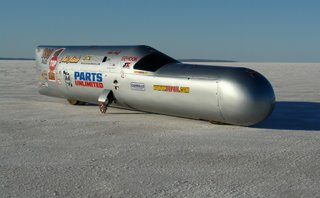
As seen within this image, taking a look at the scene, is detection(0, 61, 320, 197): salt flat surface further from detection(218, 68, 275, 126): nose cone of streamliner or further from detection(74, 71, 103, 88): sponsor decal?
detection(74, 71, 103, 88): sponsor decal

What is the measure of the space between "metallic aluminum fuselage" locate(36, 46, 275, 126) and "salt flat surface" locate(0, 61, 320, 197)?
39 centimetres

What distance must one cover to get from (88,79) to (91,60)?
52cm

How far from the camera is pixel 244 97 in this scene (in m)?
7.18

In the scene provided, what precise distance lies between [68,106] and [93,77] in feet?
6.32

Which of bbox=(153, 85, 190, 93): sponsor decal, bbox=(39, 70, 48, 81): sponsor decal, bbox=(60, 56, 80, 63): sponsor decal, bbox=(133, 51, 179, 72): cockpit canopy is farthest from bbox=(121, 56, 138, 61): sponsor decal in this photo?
bbox=(39, 70, 48, 81): sponsor decal

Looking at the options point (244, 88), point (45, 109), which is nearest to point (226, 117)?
point (244, 88)

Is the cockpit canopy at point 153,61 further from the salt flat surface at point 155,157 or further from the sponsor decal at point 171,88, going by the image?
the salt flat surface at point 155,157

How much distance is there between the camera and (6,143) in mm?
6641

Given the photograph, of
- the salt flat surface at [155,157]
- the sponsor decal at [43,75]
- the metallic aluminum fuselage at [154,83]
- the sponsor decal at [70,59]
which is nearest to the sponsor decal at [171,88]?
the metallic aluminum fuselage at [154,83]

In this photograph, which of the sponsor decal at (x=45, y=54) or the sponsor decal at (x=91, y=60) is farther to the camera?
the sponsor decal at (x=45, y=54)

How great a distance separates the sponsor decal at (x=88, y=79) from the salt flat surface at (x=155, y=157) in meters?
0.94

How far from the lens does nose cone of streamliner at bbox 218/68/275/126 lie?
7.20 metres

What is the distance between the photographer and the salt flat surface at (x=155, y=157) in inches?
175

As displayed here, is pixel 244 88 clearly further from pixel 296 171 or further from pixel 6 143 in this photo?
pixel 6 143
